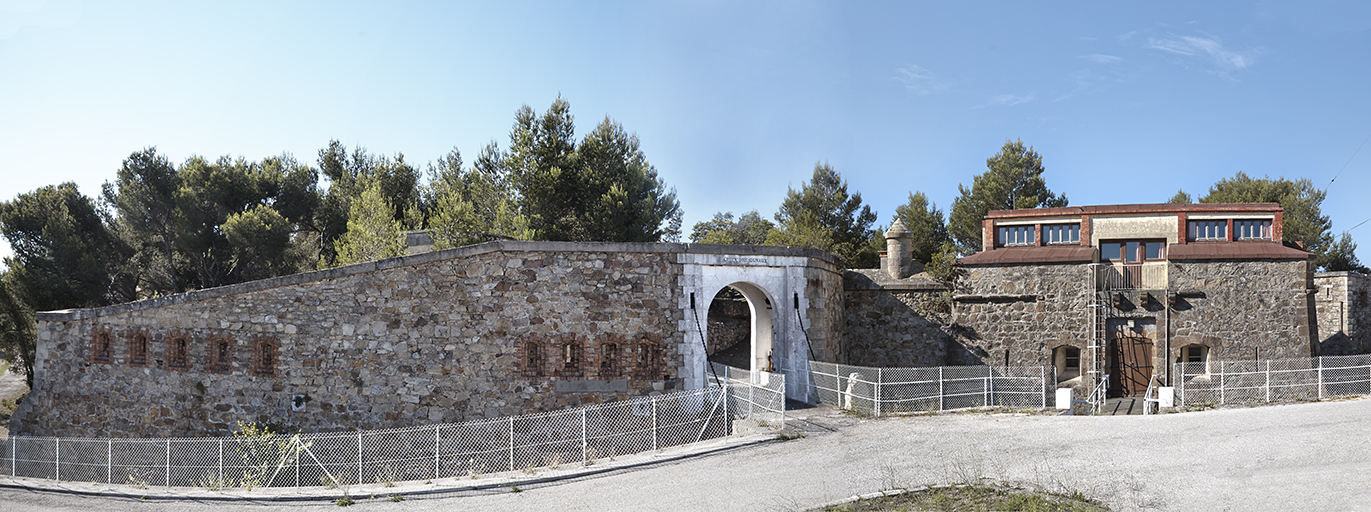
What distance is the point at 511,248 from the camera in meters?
17.4

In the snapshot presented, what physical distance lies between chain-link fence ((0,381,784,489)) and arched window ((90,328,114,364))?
10.9ft

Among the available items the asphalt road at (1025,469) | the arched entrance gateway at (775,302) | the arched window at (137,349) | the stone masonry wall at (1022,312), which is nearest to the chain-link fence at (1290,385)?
the asphalt road at (1025,469)

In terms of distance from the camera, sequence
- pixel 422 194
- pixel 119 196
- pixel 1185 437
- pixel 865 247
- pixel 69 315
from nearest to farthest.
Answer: pixel 1185 437 → pixel 69 315 → pixel 119 196 → pixel 865 247 → pixel 422 194

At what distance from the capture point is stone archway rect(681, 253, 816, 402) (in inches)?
697

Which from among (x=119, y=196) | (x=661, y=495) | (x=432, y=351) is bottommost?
(x=661, y=495)

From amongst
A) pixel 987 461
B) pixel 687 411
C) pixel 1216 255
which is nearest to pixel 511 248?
pixel 687 411

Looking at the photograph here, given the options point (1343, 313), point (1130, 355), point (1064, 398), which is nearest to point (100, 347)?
point (1064, 398)

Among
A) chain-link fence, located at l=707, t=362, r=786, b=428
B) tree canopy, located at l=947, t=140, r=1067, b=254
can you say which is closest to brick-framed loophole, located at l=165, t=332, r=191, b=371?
chain-link fence, located at l=707, t=362, r=786, b=428

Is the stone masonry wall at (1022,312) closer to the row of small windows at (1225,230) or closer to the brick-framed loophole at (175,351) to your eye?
the row of small windows at (1225,230)

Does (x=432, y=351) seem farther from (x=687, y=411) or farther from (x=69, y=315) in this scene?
(x=69, y=315)

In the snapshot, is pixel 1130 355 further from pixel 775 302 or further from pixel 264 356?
pixel 264 356

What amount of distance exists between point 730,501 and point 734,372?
806 centimetres

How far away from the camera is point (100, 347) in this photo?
2088 cm

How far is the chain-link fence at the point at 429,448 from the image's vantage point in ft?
51.4
